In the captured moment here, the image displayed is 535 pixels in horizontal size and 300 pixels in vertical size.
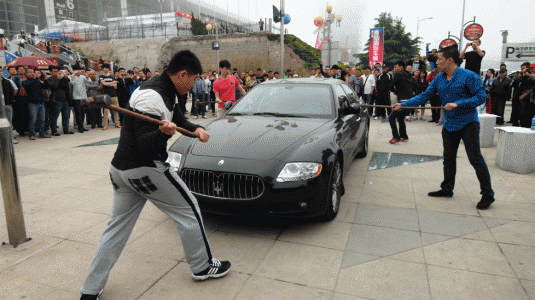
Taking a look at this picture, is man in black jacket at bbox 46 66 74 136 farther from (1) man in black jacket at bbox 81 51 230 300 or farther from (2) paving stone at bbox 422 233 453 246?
(2) paving stone at bbox 422 233 453 246

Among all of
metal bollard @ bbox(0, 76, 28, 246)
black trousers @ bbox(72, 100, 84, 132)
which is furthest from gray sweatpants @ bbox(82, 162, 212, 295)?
black trousers @ bbox(72, 100, 84, 132)

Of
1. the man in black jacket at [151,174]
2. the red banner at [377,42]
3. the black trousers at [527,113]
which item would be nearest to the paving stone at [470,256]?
the man in black jacket at [151,174]

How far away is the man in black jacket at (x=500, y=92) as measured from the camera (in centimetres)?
1133

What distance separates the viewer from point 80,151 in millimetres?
7973

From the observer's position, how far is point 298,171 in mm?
3422

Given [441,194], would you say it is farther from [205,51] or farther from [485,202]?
[205,51]

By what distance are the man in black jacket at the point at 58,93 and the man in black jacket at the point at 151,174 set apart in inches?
359

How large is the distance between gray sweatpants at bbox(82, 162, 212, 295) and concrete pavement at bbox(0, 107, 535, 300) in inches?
12.2

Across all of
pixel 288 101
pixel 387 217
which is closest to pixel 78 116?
pixel 288 101

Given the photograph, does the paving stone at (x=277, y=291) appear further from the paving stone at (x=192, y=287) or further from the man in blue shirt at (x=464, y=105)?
the man in blue shirt at (x=464, y=105)

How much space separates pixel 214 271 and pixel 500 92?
471 inches

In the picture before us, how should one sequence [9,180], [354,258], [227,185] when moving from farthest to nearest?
[227,185] → [9,180] → [354,258]

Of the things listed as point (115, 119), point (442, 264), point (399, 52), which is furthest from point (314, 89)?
point (399, 52)

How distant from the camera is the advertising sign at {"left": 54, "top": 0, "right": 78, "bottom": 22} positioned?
55469 millimetres
